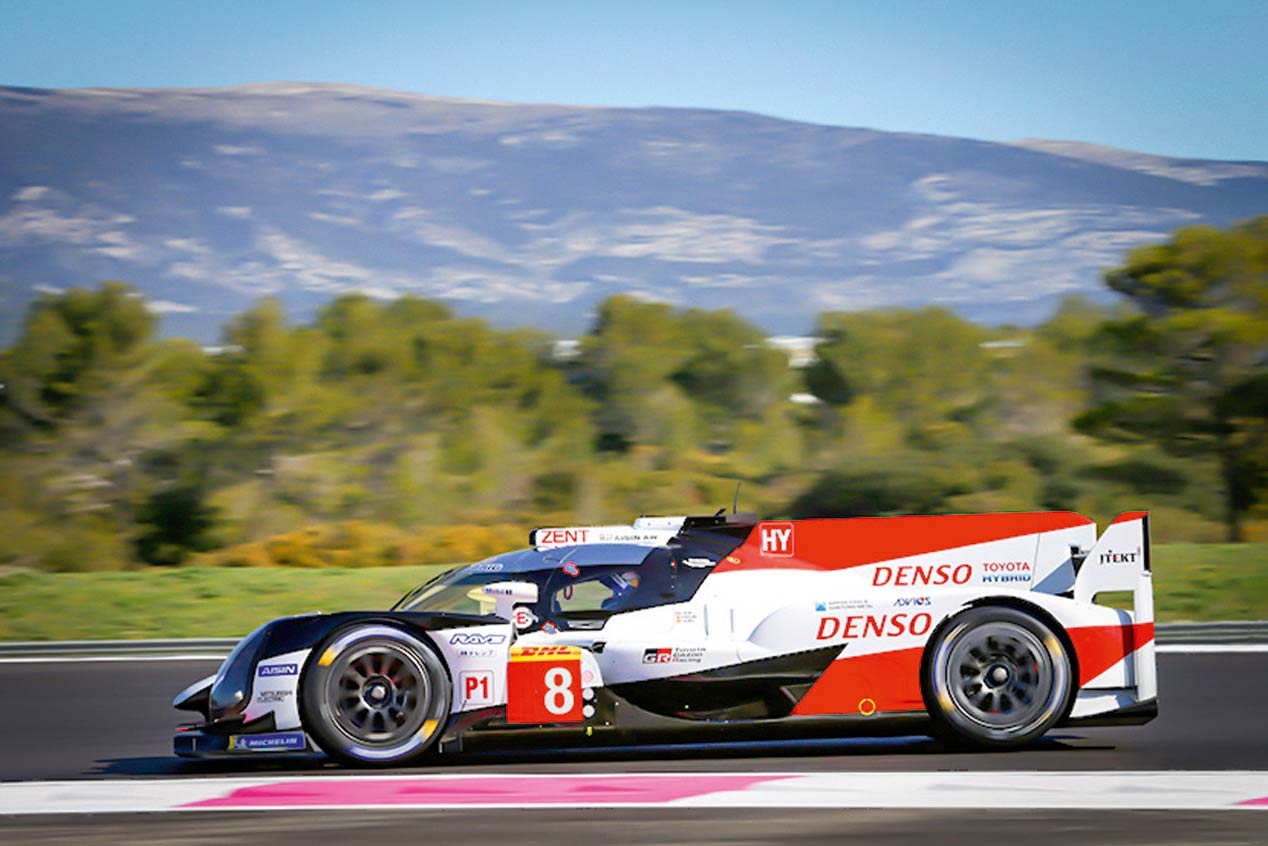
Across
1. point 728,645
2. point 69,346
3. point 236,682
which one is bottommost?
point 236,682

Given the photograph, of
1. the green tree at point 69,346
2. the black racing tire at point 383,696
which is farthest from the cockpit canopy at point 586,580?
the green tree at point 69,346

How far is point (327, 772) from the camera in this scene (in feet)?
23.0

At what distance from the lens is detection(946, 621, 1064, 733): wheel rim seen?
724 centimetres

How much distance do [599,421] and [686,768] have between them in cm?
3236

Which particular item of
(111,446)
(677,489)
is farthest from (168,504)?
(677,489)

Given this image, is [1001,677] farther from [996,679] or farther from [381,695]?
[381,695]

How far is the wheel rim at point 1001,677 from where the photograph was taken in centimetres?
724

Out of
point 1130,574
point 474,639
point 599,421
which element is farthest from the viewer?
point 599,421

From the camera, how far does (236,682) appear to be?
6.97 meters

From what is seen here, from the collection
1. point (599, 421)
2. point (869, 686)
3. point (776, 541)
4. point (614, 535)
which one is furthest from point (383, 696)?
point (599, 421)

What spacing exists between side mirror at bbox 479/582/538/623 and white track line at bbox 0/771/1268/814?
80cm

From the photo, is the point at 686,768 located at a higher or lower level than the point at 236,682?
lower

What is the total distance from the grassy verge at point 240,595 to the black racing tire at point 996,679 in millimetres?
10953

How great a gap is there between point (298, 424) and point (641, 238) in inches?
2480
